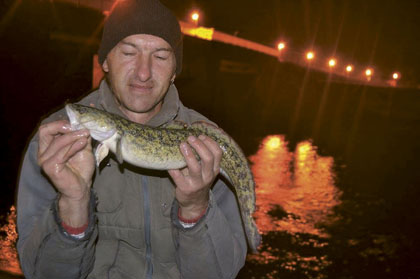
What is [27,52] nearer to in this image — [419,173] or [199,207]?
[199,207]

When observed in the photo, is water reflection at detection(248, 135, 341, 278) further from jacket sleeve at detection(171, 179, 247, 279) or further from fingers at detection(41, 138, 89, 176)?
fingers at detection(41, 138, 89, 176)

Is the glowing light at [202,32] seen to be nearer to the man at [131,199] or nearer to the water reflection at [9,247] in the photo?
the water reflection at [9,247]

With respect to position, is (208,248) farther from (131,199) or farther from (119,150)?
(119,150)

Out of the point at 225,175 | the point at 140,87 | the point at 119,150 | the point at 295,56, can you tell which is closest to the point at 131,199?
the point at 119,150

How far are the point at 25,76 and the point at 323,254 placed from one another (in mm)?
14727

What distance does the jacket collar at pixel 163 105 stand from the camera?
3330mm

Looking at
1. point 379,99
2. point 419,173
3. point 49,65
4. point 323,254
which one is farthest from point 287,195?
point 379,99

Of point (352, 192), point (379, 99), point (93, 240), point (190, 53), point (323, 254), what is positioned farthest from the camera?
point (379, 99)

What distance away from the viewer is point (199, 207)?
308cm

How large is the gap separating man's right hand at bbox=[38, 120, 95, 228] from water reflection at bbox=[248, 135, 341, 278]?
470 cm

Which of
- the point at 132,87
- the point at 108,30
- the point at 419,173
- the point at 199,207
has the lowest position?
the point at 419,173

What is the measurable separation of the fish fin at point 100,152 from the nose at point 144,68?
696 mm

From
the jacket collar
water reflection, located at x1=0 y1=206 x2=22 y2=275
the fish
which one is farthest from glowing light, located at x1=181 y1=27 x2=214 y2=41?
the fish

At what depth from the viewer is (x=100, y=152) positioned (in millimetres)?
2859
